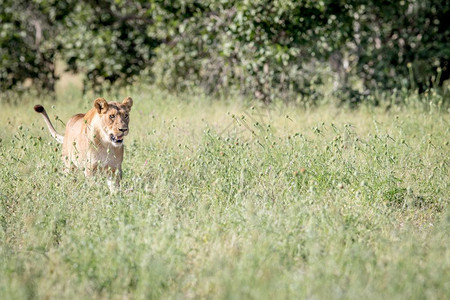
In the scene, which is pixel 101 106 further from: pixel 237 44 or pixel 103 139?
pixel 237 44

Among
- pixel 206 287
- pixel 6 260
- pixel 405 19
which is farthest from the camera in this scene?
pixel 405 19

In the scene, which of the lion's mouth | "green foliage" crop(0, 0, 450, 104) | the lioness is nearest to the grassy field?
the lioness

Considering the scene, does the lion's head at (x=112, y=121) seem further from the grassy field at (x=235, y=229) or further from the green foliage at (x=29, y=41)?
the green foliage at (x=29, y=41)

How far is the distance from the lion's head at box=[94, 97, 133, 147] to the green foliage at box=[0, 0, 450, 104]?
3.85 metres

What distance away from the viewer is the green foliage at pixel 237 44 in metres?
8.77

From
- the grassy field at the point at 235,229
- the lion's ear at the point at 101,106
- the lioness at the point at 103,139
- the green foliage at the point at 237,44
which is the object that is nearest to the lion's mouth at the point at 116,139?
the lioness at the point at 103,139

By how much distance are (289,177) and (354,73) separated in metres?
6.51

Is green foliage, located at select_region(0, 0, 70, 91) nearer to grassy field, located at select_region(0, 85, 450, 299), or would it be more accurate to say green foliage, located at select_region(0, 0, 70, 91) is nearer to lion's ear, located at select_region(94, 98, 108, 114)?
grassy field, located at select_region(0, 85, 450, 299)

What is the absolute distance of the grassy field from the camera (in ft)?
10.6

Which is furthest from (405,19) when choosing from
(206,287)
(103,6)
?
(206,287)

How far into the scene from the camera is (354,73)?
10.9 meters

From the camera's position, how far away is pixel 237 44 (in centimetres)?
956

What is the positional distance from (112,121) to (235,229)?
1.69 metres

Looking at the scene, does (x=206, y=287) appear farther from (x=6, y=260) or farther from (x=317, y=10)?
(x=317, y=10)
